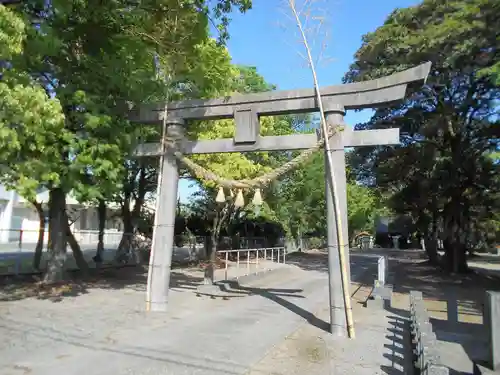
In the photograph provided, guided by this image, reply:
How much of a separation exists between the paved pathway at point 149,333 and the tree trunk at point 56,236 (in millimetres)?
1296

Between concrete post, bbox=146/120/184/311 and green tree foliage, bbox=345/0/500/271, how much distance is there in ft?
35.0

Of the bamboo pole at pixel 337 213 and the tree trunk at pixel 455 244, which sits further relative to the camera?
the tree trunk at pixel 455 244

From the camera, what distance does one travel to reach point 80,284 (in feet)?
42.4

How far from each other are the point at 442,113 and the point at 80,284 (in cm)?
1619

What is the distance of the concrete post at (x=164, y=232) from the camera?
31.4ft

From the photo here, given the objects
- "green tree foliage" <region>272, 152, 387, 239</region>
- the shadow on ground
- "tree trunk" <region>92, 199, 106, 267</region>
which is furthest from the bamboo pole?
"green tree foliage" <region>272, 152, 387, 239</region>

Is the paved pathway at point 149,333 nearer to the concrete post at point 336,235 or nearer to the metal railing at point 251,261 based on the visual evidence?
the concrete post at point 336,235

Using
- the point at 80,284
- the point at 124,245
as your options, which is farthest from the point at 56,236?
the point at 124,245

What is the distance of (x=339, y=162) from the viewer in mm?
8383

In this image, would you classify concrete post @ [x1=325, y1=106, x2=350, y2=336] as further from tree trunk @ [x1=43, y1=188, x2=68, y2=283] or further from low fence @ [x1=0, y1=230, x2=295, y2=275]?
low fence @ [x1=0, y1=230, x2=295, y2=275]

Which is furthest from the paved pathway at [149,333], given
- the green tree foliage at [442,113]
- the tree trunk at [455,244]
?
the tree trunk at [455,244]

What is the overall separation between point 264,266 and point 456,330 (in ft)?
37.3

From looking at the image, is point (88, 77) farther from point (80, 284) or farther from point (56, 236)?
point (80, 284)

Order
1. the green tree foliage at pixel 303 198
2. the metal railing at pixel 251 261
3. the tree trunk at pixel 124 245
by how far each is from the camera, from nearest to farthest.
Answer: the metal railing at pixel 251 261, the tree trunk at pixel 124 245, the green tree foliage at pixel 303 198
